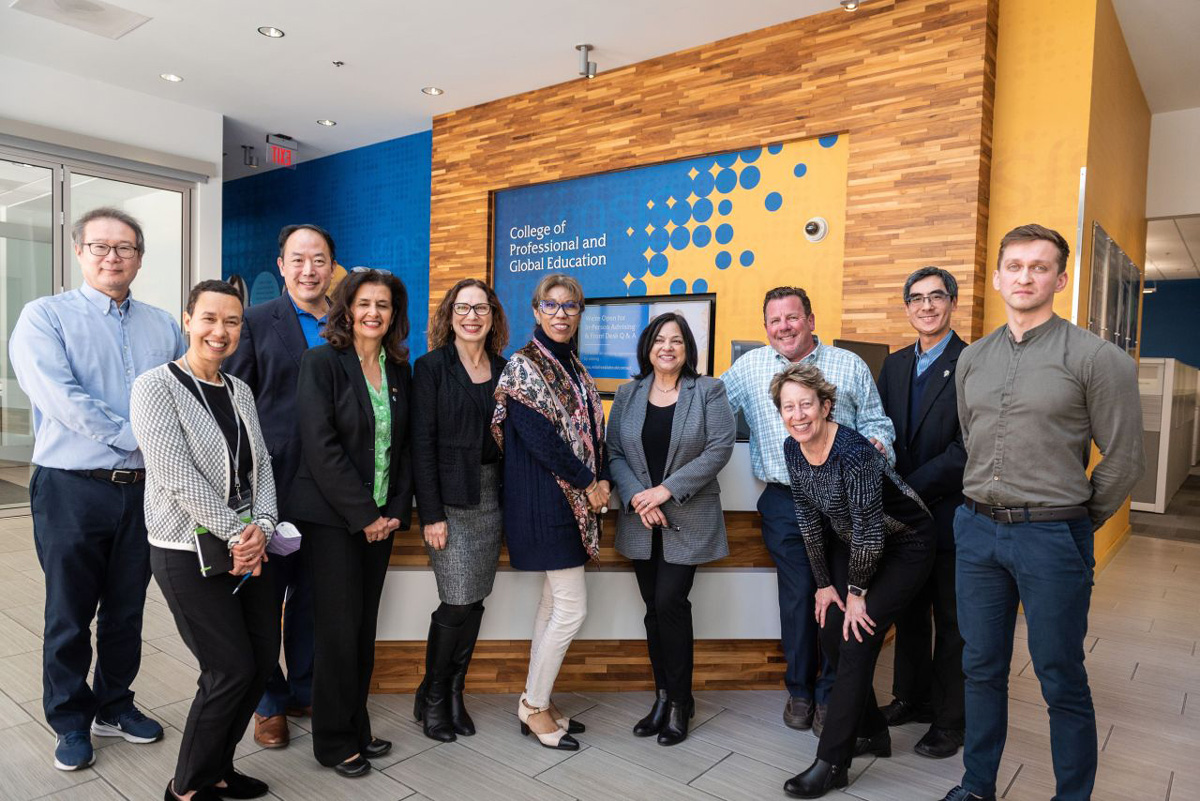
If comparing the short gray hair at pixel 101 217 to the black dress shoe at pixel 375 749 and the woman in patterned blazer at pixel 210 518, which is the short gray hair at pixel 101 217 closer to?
the woman in patterned blazer at pixel 210 518

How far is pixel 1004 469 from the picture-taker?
2094 mm

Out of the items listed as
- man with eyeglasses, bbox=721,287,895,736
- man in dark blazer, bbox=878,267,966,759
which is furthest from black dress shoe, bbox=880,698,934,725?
man with eyeglasses, bbox=721,287,895,736

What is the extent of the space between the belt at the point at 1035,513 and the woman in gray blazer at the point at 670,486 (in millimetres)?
886

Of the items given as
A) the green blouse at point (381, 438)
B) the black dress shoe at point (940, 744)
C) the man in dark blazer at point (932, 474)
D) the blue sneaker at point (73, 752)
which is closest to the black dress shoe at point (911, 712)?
the man in dark blazer at point (932, 474)

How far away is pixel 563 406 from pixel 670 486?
1.53ft

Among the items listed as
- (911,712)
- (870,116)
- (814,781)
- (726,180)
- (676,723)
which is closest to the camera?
(814,781)

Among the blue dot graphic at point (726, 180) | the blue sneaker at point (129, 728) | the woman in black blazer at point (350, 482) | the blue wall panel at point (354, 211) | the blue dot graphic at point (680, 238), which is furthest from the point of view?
the blue wall panel at point (354, 211)

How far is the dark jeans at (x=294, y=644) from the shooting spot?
2674 millimetres

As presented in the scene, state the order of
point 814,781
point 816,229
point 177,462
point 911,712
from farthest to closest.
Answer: point 816,229, point 911,712, point 814,781, point 177,462

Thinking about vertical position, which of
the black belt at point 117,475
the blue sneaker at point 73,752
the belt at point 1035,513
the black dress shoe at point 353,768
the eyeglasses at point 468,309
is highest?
the eyeglasses at point 468,309

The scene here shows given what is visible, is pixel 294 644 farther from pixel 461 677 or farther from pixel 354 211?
pixel 354 211

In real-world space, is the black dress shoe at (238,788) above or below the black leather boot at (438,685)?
below

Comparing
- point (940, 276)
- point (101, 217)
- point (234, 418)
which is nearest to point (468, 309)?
point (234, 418)

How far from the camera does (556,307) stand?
259 cm
